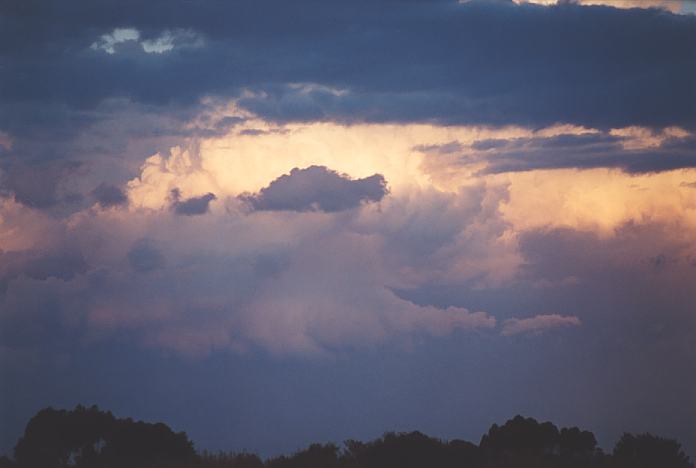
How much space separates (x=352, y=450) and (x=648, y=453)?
1656 cm

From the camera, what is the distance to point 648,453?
199ft

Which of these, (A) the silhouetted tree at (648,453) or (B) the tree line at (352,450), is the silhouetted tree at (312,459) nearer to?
(B) the tree line at (352,450)

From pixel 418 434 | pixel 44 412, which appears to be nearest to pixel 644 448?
pixel 418 434

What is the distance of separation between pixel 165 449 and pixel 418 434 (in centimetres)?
1561

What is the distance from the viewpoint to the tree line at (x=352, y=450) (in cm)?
5856

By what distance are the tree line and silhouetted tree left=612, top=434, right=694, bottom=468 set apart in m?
0.05

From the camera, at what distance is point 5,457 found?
63.3 meters

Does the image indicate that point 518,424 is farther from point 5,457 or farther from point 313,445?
point 5,457

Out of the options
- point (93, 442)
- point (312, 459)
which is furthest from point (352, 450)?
point (93, 442)

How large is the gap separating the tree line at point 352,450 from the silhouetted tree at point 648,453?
0.18 ft

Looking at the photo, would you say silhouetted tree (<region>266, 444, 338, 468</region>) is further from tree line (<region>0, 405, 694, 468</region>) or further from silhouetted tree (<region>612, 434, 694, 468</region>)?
silhouetted tree (<region>612, 434, 694, 468</region>)

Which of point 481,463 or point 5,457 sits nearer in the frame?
point 481,463

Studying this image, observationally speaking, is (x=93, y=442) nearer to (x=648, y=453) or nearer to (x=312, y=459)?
(x=312, y=459)

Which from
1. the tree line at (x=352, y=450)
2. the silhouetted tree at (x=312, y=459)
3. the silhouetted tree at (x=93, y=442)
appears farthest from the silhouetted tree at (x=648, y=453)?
the silhouetted tree at (x=93, y=442)
